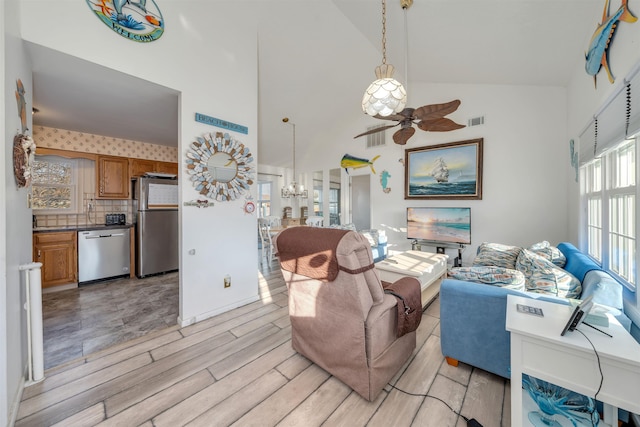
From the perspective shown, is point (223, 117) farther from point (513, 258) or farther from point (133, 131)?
point (513, 258)

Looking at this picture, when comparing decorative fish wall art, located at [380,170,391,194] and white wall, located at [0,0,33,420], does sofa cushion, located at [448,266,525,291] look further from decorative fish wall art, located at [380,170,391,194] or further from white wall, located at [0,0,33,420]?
decorative fish wall art, located at [380,170,391,194]

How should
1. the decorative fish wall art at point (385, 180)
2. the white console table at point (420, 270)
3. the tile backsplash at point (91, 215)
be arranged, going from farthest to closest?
the decorative fish wall art at point (385, 180)
the tile backsplash at point (91, 215)
the white console table at point (420, 270)

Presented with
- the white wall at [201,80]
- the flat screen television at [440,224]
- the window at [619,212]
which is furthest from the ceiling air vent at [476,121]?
the white wall at [201,80]

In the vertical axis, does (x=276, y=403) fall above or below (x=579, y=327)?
below

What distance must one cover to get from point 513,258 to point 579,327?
1.86 m

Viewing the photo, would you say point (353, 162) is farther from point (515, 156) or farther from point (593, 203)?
point (593, 203)

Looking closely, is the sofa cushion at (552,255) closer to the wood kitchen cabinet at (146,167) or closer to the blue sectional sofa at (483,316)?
the blue sectional sofa at (483,316)

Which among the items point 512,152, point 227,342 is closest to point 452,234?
point 512,152

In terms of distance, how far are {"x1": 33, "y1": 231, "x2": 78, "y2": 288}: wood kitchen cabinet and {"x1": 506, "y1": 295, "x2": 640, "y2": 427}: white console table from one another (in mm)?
5120

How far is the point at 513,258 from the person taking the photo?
2.76m

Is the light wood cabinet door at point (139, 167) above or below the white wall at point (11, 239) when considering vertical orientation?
above

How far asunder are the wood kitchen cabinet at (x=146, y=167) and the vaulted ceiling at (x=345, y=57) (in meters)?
0.44

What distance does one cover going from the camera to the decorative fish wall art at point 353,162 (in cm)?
598

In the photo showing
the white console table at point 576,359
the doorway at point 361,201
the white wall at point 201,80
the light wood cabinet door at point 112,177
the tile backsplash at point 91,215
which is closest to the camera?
the white console table at point 576,359
